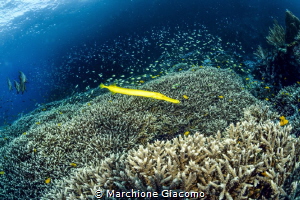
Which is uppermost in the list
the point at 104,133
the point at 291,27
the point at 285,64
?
the point at 291,27

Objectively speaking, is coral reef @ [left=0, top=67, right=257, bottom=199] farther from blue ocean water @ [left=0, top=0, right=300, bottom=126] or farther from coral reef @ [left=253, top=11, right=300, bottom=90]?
blue ocean water @ [left=0, top=0, right=300, bottom=126]

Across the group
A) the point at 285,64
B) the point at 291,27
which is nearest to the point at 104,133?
the point at 285,64

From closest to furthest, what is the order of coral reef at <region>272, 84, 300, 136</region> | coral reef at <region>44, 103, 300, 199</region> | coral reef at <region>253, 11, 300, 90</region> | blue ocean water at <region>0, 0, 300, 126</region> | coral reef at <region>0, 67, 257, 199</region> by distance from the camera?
coral reef at <region>44, 103, 300, 199</region> < coral reef at <region>0, 67, 257, 199</region> < coral reef at <region>272, 84, 300, 136</region> < coral reef at <region>253, 11, 300, 90</region> < blue ocean water at <region>0, 0, 300, 126</region>

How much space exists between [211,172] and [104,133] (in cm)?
325

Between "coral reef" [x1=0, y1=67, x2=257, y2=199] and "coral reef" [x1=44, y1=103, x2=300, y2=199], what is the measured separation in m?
1.29

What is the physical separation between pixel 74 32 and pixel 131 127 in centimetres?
8971

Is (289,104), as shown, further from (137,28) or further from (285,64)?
(137,28)

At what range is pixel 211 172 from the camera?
2.17 meters

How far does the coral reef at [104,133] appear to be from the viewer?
405 centimetres

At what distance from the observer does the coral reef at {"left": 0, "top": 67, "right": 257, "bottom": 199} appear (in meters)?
4.05

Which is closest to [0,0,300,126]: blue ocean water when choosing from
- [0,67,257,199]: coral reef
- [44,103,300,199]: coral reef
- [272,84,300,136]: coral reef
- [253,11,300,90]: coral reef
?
[253,11,300,90]: coral reef

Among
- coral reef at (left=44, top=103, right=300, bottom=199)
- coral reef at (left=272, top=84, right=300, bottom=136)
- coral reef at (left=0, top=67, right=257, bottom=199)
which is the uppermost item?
coral reef at (left=44, top=103, right=300, bottom=199)

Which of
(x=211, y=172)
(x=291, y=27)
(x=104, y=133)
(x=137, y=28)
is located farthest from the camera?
(x=137, y=28)

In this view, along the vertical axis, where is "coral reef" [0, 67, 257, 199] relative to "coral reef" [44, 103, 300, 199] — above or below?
below
